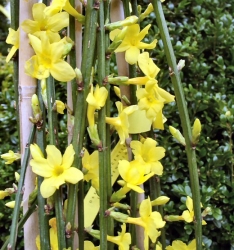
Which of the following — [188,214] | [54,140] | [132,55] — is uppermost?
[132,55]

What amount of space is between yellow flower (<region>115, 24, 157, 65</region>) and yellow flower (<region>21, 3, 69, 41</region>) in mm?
92

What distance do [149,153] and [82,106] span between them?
0.12m

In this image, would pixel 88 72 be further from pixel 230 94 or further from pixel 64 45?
pixel 230 94

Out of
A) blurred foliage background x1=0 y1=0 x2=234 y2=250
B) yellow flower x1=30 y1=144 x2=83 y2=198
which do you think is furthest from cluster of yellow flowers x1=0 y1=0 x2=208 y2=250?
blurred foliage background x1=0 y1=0 x2=234 y2=250

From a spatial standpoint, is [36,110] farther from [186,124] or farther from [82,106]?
[186,124]

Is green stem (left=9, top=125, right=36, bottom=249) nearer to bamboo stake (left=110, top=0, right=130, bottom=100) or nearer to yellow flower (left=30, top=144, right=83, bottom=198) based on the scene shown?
yellow flower (left=30, top=144, right=83, bottom=198)

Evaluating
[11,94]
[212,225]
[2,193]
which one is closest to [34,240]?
[2,193]

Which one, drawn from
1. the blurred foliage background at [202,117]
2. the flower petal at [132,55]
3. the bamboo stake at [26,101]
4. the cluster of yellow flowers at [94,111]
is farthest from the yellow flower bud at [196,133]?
the blurred foliage background at [202,117]

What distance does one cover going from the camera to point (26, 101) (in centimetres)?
49

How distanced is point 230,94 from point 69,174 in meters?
0.74

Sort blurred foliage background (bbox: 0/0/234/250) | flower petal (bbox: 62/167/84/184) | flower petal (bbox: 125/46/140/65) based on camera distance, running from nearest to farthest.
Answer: flower petal (bbox: 62/167/84/184)
flower petal (bbox: 125/46/140/65)
blurred foliage background (bbox: 0/0/234/250)

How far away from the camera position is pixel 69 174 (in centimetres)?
39

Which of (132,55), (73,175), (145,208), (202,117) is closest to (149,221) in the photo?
(145,208)

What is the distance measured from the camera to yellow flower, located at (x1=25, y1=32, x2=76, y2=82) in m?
0.40
